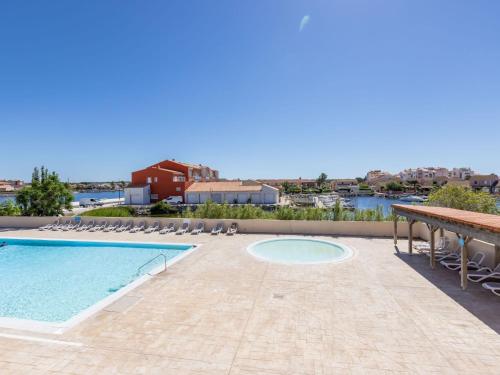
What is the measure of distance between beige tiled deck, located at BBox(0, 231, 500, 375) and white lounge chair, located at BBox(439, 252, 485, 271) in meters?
0.61

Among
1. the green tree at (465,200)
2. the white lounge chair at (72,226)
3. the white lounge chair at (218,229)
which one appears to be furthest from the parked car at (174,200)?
the green tree at (465,200)

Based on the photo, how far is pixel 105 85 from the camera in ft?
60.1

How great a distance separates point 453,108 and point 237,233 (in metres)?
18.5

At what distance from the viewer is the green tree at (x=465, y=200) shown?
1389cm

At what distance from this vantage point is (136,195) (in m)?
40.1

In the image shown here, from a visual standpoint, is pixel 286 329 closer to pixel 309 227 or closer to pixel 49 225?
pixel 309 227

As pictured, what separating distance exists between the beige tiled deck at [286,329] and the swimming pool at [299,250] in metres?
2.22

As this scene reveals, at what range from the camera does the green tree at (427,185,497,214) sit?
13891mm

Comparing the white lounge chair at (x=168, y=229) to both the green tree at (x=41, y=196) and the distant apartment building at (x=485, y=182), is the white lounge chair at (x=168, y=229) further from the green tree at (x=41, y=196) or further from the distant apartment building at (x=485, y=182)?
the distant apartment building at (x=485, y=182)

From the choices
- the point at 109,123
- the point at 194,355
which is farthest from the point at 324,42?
the point at 109,123

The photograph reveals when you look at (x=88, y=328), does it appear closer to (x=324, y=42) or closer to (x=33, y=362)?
(x=33, y=362)

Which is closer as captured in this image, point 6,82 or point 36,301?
point 36,301

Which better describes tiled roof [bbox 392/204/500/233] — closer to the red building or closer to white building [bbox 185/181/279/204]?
white building [bbox 185/181/279/204]

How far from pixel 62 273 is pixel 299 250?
32.9 feet
